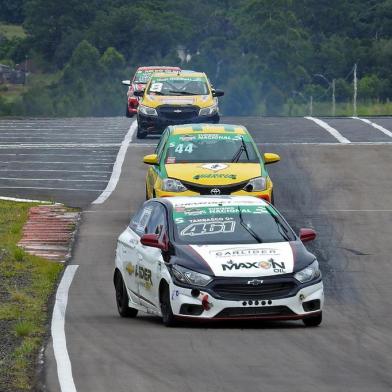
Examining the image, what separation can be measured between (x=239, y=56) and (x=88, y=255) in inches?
4861

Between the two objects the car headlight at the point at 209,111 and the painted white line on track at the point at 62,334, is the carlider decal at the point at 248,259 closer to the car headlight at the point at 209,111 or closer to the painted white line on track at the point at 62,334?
the painted white line on track at the point at 62,334

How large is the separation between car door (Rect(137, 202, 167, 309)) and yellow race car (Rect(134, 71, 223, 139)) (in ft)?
65.7

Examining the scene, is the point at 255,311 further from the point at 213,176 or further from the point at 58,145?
the point at 58,145

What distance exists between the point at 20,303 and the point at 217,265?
3426 mm

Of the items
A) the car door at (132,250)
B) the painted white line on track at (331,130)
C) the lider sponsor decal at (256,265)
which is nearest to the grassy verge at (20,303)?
the car door at (132,250)

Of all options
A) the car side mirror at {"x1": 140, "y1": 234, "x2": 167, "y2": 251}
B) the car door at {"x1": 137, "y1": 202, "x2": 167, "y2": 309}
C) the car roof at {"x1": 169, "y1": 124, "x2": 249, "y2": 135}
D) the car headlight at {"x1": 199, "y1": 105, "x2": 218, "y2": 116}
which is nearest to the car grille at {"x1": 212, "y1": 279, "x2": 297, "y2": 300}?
the car door at {"x1": 137, "y1": 202, "x2": 167, "y2": 309}

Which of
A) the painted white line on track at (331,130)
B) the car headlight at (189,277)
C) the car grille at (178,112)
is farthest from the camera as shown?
the painted white line on track at (331,130)

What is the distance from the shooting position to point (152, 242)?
50.5 ft

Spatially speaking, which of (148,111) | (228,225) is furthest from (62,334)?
(148,111)

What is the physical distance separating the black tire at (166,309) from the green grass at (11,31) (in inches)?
6431

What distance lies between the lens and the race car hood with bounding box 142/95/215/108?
36500 mm

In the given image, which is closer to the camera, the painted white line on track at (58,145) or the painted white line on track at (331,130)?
the painted white line on track at (331,130)

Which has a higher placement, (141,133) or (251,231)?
(251,231)

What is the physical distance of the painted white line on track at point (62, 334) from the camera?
11.9m
